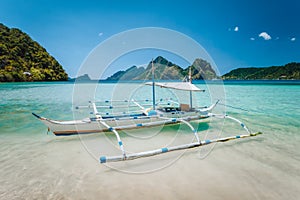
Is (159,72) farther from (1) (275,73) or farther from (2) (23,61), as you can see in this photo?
(1) (275,73)

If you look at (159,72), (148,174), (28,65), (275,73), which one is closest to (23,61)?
(28,65)

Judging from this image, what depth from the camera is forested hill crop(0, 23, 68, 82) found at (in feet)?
139

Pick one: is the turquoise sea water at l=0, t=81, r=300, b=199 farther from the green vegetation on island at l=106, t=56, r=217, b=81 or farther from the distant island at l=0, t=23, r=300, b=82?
the distant island at l=0, t=23, r=300, b=82

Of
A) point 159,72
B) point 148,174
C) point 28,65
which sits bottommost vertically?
point 148,174

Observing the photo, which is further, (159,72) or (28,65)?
(28,65)

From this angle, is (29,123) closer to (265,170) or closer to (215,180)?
(215,180)

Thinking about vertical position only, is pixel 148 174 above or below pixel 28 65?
below

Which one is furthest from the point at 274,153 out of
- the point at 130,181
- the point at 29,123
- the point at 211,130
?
the point at 29,123

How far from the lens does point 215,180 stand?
2918mm

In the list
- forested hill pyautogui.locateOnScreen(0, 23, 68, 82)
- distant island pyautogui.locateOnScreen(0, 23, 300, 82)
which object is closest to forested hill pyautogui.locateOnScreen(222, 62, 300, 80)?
distant island pyautogui.locateOnScreen(0, 23, 300, 82)

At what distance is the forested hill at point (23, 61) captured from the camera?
42.5 meters

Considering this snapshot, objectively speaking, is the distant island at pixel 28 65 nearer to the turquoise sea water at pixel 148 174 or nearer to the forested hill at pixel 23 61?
the forested hill at pixel 23 61

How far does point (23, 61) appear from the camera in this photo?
48375 millimetres

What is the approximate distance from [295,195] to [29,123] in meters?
7.86
